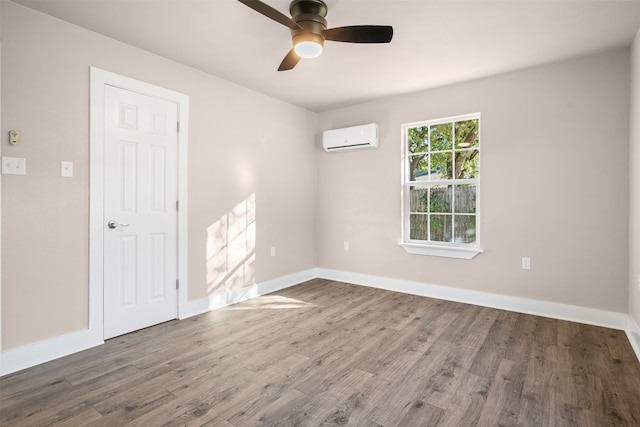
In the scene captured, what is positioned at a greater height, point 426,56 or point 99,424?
point 426,56

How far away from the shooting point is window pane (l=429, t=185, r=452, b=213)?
4039mm

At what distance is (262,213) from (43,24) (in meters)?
2.64

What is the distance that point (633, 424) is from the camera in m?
1.71

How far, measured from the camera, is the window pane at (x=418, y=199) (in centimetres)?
421

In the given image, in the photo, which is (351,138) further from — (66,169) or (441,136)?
(66,169)

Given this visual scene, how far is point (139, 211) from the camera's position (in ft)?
9.81

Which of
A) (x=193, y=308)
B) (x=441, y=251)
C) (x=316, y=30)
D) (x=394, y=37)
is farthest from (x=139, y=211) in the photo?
(x=441, y=251)

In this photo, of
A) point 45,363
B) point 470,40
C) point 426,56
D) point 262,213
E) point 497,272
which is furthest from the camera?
point 262,213

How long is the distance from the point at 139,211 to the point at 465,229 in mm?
3498

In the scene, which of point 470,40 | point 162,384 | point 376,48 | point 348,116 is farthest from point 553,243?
point 162,384

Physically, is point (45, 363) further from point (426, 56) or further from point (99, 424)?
point (426, 56)

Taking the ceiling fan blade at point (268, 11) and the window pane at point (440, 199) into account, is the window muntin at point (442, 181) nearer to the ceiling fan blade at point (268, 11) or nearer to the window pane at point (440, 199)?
the window pane at point (440, 199)

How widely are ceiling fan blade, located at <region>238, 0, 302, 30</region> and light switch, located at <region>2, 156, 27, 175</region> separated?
191 centimetres

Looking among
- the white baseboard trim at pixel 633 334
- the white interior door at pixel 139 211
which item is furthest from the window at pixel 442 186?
the white interior door at pixel 139 211
